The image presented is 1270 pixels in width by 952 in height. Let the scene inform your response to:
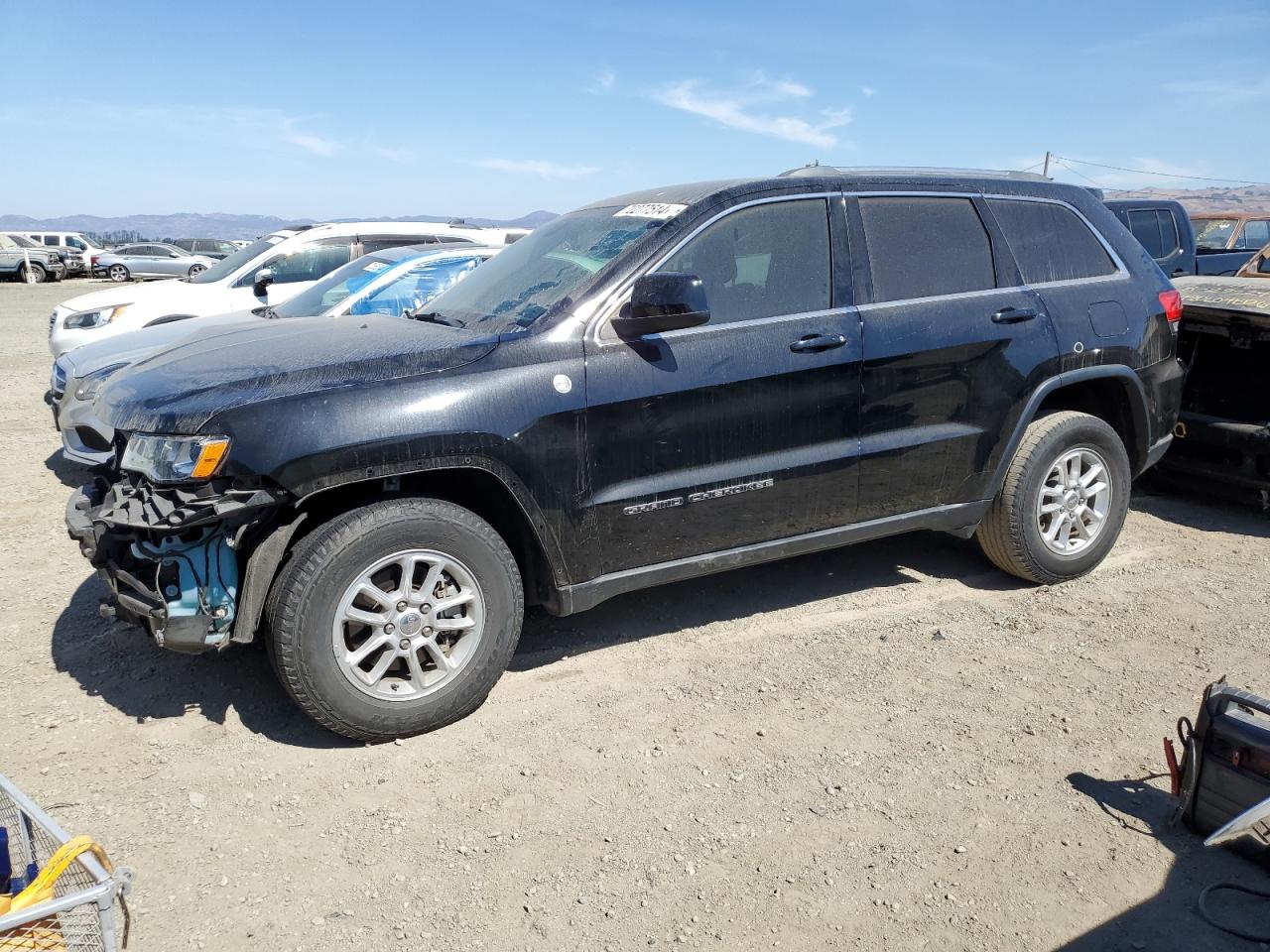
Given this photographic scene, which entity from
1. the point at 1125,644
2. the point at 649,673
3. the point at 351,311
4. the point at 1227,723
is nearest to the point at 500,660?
the point at 649,673

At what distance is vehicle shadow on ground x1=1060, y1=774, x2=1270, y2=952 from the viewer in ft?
8.49

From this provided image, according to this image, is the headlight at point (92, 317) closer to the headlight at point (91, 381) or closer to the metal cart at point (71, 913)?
the headlight at point (91, 381)

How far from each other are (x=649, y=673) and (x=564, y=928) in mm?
1508

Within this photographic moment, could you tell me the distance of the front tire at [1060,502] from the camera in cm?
468

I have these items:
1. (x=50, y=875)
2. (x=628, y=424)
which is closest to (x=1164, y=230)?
(x=628, y=424)

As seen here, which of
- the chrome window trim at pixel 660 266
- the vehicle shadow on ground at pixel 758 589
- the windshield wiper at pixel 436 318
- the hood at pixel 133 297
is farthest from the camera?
the hood at pixel 133 297

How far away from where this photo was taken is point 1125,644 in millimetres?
4324

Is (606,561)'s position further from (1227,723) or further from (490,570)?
(1227,723)

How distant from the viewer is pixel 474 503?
3.78m

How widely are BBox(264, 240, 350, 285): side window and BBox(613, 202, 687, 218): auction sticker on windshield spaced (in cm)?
622

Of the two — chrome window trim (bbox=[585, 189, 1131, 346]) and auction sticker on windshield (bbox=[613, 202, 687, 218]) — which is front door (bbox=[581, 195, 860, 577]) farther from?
auction sticker on windshield (bbox=[613, 202, 687, 218])

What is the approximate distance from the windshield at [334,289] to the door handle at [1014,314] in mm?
4753

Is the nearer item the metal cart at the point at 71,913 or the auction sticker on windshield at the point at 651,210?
the metal cart at the point at 71,913

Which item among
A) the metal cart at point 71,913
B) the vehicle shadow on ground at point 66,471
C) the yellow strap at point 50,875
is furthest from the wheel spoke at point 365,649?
the vehicle shadow on ground at point 66,471
